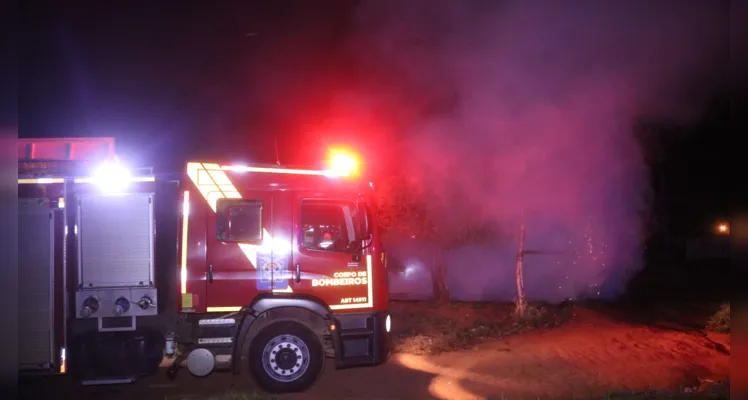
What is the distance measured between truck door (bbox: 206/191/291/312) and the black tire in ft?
1.64

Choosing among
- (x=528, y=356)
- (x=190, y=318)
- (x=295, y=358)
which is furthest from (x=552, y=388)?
(x=190, y=318)

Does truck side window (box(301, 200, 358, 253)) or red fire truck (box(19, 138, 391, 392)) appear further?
truck side window (box(301, 200, 358, 253))

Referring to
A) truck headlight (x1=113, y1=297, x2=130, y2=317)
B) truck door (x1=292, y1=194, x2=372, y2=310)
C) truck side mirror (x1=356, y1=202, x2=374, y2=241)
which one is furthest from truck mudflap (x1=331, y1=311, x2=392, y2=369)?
truck headlight (x1=113, y1=297, x2=130, y2=317)

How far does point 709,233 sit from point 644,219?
17.4 meters

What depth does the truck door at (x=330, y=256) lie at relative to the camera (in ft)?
22.8

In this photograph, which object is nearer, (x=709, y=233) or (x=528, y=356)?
(x=528, y=356)

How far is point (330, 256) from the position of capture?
7.02m

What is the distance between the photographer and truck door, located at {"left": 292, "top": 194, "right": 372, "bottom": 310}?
6.94 meters

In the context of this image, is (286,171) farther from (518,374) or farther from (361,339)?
(518,374)

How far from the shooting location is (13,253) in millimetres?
2891

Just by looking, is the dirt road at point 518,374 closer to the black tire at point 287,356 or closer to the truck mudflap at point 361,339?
the black tire at point 287,356

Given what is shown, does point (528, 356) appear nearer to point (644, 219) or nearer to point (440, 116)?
point (440, 116)

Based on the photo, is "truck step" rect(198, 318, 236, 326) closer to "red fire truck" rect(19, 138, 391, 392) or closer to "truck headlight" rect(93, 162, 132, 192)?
"red fire truck" rect(19, 138, 391, 392)

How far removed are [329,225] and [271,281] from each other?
1.03 meters
